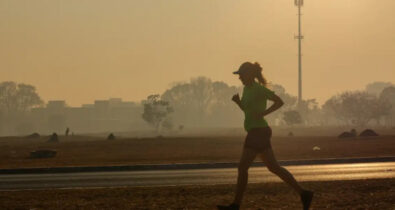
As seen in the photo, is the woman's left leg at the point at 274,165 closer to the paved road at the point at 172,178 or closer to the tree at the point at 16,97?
the paved road at the point at 172,178

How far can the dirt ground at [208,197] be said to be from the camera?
35.8ft

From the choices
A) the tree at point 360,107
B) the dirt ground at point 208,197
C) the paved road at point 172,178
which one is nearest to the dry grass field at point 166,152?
the paved road at point 172,178

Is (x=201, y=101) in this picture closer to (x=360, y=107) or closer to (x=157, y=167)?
(x=360, y=107)

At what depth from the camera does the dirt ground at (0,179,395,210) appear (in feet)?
35.8

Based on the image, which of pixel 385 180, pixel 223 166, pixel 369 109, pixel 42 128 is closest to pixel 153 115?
pixel 369 109

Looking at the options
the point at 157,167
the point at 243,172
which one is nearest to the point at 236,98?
the point at 243,172

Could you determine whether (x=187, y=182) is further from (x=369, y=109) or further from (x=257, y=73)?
(x=369, y=109)

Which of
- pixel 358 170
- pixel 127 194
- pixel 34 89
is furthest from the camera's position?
pixel 34 89

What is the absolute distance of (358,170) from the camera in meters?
20.6

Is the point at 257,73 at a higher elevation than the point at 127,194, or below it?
higher

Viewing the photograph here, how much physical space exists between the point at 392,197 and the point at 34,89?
172794mm

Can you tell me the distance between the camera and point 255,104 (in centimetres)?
1005

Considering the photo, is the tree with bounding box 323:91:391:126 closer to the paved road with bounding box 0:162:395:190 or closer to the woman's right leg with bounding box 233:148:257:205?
the paved road with bounding box 0:162:395:190

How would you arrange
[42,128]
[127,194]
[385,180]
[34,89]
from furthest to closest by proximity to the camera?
[42,128]
[34,89]
[385,180]
[127,194]
